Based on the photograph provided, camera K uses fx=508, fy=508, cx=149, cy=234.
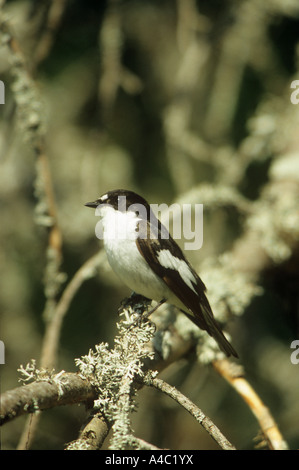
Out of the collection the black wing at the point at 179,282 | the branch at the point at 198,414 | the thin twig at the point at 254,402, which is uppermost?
the black wing at the point at 179,282

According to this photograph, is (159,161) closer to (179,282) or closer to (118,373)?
(179,282)

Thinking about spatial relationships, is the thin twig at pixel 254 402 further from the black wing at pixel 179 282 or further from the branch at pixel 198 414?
the branch at pixel 198 414

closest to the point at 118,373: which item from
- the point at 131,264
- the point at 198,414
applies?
the point at 198,414

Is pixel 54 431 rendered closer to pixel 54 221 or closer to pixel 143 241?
pixel 54 221

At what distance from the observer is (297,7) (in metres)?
3.51

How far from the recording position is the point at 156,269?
2.04 meters

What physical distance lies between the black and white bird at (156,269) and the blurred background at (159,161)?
56 centimetres

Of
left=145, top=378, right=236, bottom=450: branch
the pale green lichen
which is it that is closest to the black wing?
the pale green lichen

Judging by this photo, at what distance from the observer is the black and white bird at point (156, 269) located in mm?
2000

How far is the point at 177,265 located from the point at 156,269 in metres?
0.09

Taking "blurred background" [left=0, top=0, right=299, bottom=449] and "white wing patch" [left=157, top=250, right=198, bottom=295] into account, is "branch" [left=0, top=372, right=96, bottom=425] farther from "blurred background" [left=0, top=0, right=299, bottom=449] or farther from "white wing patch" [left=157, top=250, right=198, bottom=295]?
"blurred background" [left=0, top=0, right=299, bottom=449]

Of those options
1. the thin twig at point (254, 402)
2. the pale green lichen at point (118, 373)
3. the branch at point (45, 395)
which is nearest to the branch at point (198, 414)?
the pale green lichen at point (118, 373)

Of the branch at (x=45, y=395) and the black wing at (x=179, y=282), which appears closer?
the branch at (x=45, y=395)
